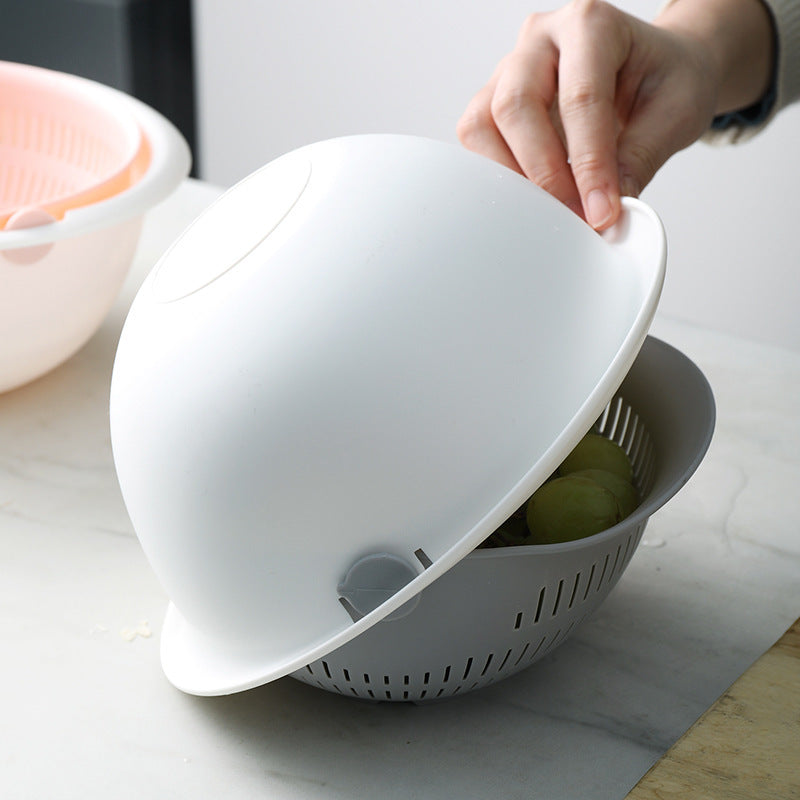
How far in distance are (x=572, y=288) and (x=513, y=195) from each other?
0.20 feet

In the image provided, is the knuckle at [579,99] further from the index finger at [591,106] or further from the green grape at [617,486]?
the green grape at [617,486]

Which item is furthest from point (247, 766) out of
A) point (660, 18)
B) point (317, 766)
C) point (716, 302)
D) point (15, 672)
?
point (716, 302)

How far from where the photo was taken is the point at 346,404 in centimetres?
44

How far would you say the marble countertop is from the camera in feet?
1.76

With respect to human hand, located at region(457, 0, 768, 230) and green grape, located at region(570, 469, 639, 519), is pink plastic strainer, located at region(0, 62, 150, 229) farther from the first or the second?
green grape, located at region(570, 469, 639, 519)

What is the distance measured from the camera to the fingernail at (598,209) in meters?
0.59

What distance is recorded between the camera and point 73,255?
0.77 meters

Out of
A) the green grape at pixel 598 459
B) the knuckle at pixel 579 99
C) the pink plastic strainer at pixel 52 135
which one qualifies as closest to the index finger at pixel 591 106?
the knuckle at pixel 579 99

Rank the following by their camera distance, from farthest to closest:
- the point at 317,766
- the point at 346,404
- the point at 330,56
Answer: the point at 330,56
the point at 317,766
the point at 346,404

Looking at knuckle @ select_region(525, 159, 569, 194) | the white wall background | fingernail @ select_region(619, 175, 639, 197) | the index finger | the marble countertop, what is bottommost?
the white wall background

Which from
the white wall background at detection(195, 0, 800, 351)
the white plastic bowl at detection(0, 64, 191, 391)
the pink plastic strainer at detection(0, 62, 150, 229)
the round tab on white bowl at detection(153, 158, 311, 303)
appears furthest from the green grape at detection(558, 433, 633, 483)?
the white wall background at detection(195, 0, 800, 351)

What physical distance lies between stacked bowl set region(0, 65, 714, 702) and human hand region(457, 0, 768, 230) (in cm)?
14

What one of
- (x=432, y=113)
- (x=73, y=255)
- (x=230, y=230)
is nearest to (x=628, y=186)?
(x=230, y=230)

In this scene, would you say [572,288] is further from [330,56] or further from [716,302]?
[330,56]
